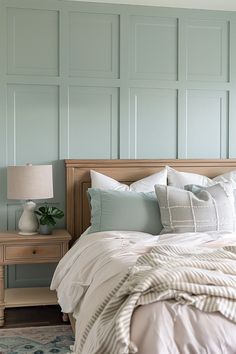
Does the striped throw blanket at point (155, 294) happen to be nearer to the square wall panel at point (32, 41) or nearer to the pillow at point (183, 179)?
the pillow at point (183, 179)

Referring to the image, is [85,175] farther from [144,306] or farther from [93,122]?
[144,306]

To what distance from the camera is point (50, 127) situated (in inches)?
164

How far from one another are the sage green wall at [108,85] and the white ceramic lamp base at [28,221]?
0.22 meters

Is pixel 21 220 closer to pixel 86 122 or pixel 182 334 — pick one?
pixel 86 122

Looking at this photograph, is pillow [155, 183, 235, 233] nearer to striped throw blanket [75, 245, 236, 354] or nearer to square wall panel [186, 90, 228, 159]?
square wall panel [186, 90, 228, 159]

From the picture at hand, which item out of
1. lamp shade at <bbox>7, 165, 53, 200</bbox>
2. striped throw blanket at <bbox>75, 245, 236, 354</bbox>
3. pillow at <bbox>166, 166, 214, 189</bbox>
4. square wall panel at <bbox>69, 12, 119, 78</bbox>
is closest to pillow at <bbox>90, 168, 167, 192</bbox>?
pillow at <bbox>166, 166, 214, 189</bbox>

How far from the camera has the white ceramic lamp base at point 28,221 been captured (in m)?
3.89

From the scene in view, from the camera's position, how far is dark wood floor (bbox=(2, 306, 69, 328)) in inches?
144

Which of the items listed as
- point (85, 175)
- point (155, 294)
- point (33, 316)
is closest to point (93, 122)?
point (85, 175)

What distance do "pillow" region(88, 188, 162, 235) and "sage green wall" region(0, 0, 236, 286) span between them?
0.66 meters

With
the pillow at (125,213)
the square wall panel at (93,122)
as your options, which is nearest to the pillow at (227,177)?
the pillow at (125,213)

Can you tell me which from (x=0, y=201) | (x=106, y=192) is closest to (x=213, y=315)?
(x=106, y=192)

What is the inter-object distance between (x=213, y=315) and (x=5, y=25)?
3049 mm

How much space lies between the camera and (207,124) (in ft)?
14.7
